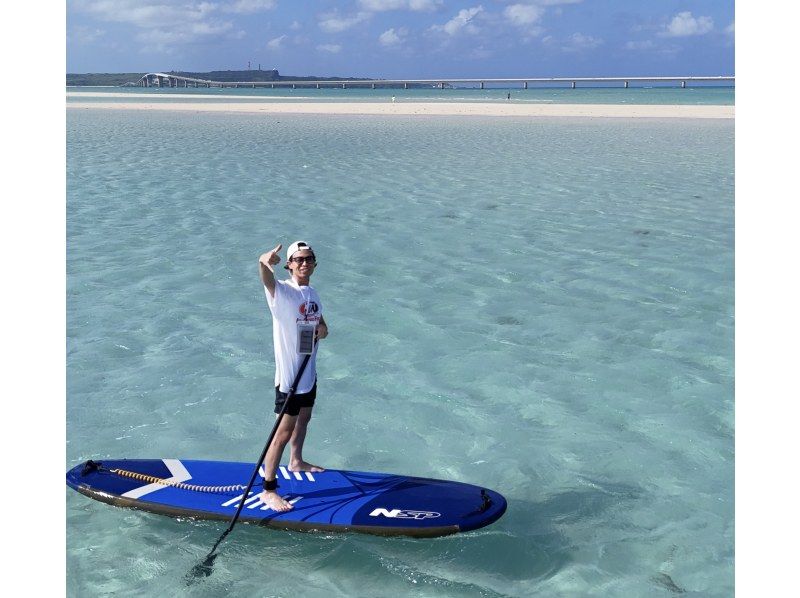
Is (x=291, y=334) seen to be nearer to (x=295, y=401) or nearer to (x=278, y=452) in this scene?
(x=295, y=401)

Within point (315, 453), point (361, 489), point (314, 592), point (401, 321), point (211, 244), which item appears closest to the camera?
point (314, 592)

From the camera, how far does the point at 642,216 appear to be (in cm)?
1698

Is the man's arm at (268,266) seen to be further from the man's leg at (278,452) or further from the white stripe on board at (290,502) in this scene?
the white stripe on board at (290,502)

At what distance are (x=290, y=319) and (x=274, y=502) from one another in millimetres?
1372

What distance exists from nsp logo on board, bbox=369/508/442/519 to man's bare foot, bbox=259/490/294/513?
0.61m

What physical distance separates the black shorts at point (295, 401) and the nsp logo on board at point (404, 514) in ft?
3.00

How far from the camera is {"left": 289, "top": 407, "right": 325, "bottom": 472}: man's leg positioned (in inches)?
239

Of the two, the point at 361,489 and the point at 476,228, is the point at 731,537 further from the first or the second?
the point at 476,228

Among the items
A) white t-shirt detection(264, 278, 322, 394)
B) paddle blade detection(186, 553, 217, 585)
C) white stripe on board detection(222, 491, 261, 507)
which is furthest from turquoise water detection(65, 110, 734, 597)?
white t-shirt detection(264, 278, 322, 394)

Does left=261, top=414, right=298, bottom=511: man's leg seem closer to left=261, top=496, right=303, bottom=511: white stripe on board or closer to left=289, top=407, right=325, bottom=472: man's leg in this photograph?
left=261, top=496, right=303, bottom=511: white stripe on board

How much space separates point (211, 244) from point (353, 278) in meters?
3.41

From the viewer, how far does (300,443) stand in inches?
246

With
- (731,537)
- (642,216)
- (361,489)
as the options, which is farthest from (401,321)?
(642,216)

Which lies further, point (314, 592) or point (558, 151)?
point (558, 151)
